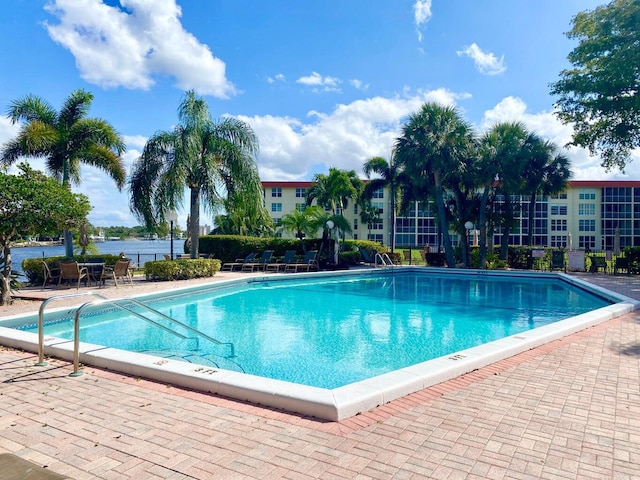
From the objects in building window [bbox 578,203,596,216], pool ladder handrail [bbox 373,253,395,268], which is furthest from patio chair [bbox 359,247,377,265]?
building window [bbox 578,203,596,216]

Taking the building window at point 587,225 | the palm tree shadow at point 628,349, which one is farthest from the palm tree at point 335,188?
the palm tree shadow at point 628,349

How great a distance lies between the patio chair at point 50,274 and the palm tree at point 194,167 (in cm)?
370

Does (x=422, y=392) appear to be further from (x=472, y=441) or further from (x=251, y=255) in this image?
(x=251, y=255)

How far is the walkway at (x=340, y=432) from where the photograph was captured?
2854 millimetres

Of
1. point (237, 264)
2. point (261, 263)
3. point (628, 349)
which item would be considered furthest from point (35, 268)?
point (628, 349)

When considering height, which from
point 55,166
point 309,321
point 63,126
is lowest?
point 309,321

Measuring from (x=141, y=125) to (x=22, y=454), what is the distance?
16454mm

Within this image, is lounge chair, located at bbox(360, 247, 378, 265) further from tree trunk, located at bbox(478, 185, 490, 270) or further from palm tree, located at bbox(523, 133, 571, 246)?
palm tree, located at bbox(523, 133, 571, 246)

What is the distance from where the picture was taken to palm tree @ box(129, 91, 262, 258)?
16.8m

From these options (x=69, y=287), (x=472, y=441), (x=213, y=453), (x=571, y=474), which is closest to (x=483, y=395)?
(x=472, y=441)

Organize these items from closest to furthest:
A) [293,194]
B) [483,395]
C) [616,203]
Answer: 1. [483,395]
2. [616,203]
3. [293,194]

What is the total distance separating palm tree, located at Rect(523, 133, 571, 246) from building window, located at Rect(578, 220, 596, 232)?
2768 cm

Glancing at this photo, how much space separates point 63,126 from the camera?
17.2 meters

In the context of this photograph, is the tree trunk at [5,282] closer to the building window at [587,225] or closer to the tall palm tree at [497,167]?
the tall palm tree at [497,167]
